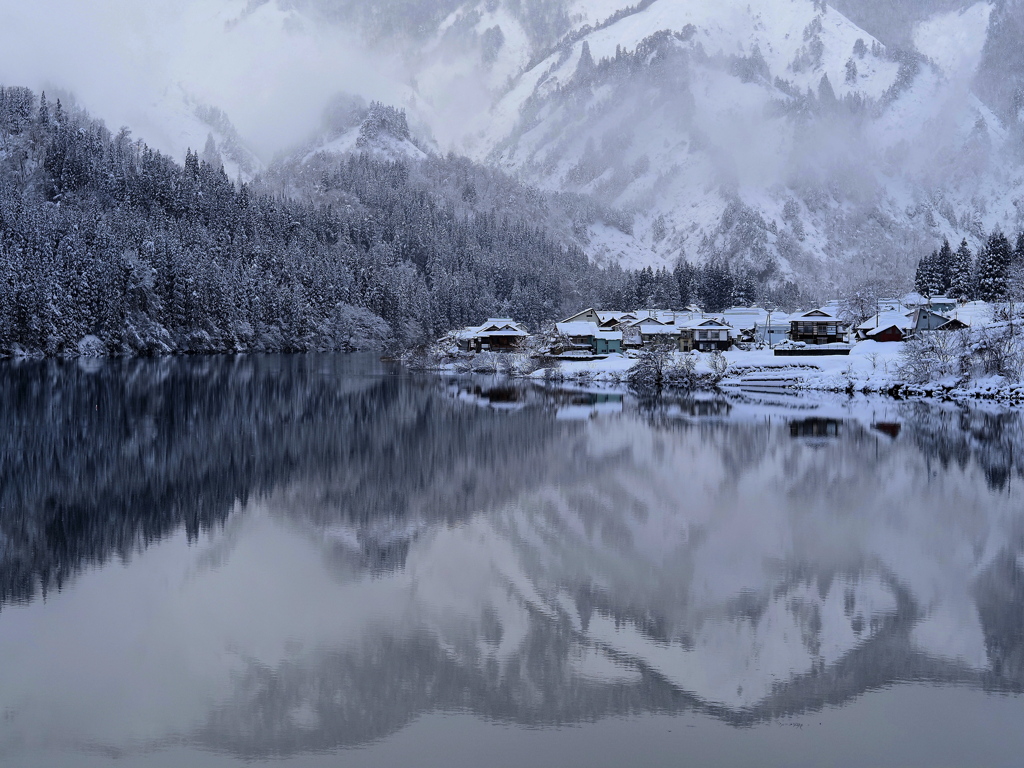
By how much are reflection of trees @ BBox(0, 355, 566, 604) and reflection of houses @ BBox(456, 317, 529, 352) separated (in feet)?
174

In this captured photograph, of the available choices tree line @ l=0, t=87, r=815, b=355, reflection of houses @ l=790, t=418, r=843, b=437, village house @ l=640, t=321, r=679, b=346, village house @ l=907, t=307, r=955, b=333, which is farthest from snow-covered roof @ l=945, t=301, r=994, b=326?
tree line @ l=0, t=87, r=815, b=355

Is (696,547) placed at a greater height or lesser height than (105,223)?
lesser

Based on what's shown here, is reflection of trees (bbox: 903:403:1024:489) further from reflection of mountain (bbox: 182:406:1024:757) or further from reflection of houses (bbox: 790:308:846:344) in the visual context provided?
reflection of houses (bbox: 790:308:846:344)

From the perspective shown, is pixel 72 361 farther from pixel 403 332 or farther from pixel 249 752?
pixel 249 752

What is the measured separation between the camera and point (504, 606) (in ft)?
59.2

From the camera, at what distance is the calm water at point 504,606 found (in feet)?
42.7

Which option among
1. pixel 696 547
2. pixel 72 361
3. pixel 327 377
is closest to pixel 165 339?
pixel 72 361

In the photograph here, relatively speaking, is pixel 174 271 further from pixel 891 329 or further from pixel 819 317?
pixel 891 329

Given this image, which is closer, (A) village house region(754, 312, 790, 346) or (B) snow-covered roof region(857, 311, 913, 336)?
(B) snow-covered roof region(857, 311, 913, 336)

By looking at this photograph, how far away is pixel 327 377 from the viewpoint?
3270 inches

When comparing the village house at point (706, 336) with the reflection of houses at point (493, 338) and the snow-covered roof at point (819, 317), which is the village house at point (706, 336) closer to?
the snow-covered roof at point (819, 317)

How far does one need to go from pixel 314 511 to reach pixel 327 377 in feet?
191

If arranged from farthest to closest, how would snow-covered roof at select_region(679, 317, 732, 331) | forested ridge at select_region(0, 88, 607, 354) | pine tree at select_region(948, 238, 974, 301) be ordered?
pine tree at select_region(948, 238, 974, 301), forested ridge at select_region(0, 88, 607, 354), snow-covered roof at select_region(679, 317, 732, 331)

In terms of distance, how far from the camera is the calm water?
13008mm
